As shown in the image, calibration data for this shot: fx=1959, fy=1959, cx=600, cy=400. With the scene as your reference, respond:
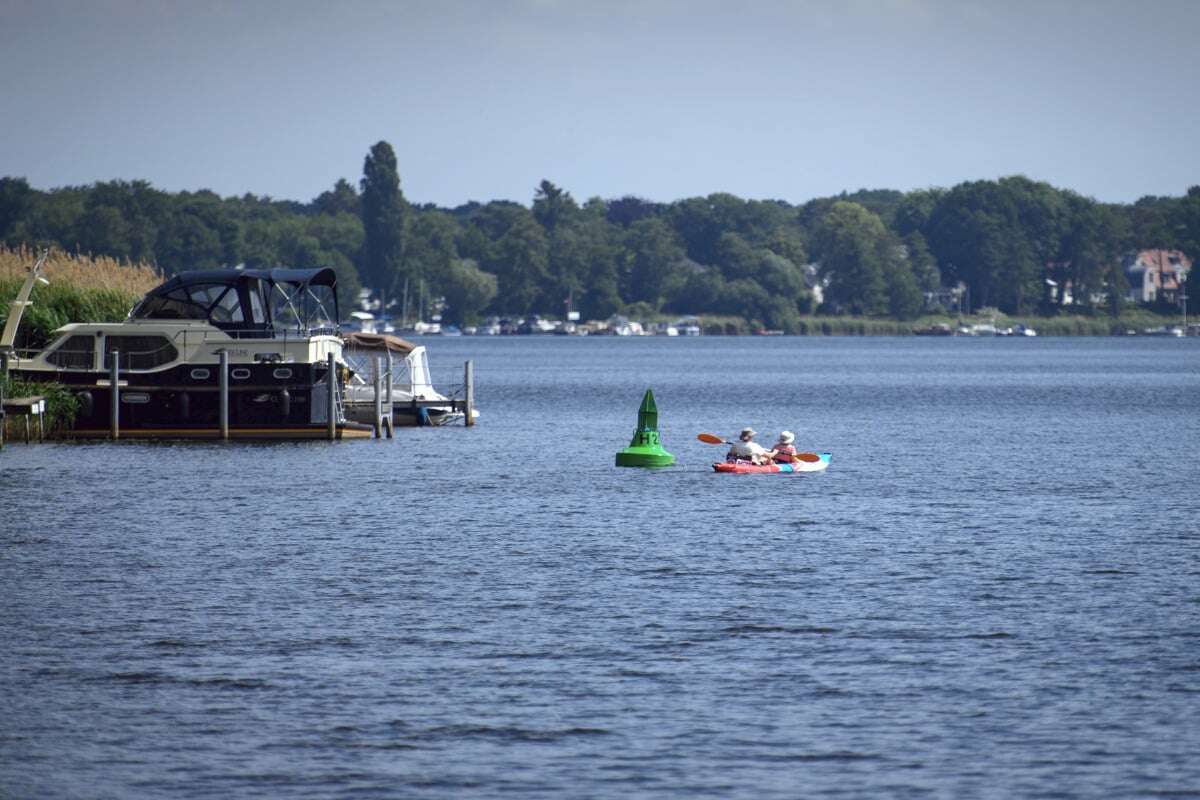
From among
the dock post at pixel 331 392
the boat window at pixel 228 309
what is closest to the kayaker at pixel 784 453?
the dock post at pixel 331 392

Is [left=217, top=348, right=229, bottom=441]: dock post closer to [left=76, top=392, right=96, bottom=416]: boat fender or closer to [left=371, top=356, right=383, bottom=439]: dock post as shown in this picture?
[left=76, top=392, right=96, bottom=416]: boat fender

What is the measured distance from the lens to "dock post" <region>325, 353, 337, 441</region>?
59231 mm

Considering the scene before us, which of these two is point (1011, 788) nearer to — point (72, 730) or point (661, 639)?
point (661, 639)

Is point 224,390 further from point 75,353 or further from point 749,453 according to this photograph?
point 749,453

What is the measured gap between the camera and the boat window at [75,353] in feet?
198

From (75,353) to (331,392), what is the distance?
7944 mm

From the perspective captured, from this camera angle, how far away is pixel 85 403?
199 ft

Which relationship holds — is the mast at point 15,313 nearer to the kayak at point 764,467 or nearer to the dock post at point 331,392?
the dock post at point 331,392

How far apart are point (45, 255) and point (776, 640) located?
1656 inches

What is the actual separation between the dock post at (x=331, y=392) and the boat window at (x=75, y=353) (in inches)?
284

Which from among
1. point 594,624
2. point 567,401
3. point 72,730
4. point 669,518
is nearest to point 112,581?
point 594,624

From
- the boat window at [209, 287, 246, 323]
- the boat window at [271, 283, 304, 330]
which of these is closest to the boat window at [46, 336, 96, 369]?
the boat window at [209, 287, 246, 323]

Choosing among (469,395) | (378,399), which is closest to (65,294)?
(378,399)

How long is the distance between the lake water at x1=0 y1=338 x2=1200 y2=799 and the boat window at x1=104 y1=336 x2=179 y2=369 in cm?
377
